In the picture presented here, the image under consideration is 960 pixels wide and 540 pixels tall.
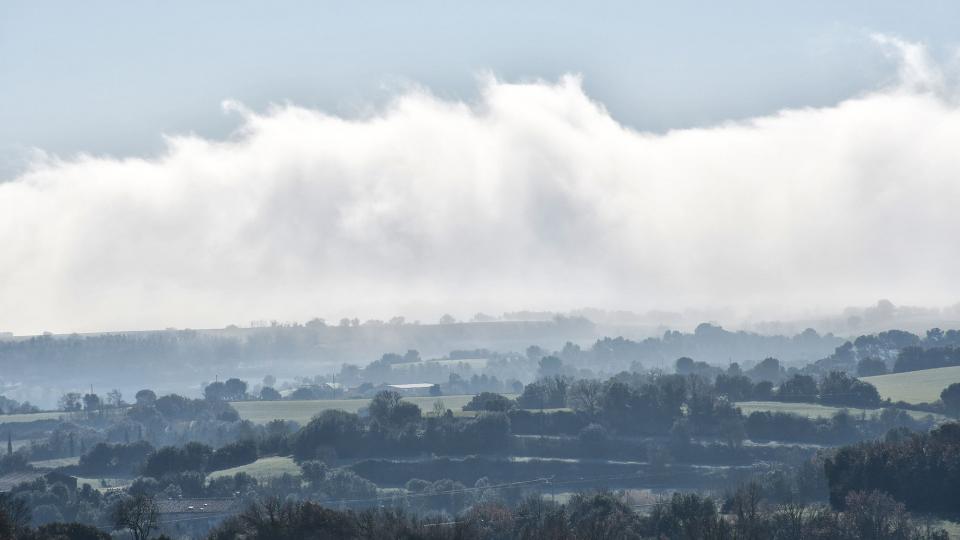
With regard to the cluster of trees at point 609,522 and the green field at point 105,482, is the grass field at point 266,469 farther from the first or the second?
the cluster of trees at point 609,522

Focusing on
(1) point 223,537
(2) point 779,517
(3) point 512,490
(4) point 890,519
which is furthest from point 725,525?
(3) point 512,490

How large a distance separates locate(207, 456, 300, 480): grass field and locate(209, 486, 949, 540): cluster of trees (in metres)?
52.5

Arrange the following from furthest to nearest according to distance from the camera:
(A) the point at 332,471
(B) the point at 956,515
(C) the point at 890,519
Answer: (A) the point at 332,471
(B) the point at 956,515
(C) the point at 890,519

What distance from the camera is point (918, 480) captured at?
134 metres

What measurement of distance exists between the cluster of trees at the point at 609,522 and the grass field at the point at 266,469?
52525 mm

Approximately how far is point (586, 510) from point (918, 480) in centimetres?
3265

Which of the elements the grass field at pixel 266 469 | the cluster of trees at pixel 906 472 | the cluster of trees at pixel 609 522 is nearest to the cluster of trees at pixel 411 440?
the grass field at pixel 266 469

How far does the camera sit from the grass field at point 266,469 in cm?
17950

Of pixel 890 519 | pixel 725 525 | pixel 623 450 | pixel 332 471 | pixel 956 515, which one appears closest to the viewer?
pixel 725 525

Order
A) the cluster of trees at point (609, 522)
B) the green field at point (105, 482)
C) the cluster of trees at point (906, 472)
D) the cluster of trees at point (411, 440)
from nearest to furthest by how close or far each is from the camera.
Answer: the cluster of trees at point (609, 522)
the cluster of trees at point (906, 472)
the green field at point (105, 482)
the cluster of trees at point (411, 440)

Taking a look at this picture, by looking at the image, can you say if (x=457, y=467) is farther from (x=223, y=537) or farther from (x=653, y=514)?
(x=223, y=537)

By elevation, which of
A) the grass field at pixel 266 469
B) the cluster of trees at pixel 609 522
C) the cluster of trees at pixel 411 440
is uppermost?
the cluster of trees at pixel 411 440

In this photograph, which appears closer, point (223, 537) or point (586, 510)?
point (223, 537)

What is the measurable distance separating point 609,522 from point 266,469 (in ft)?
249
